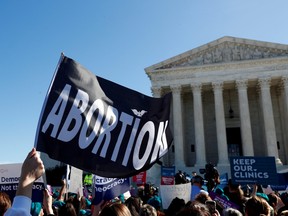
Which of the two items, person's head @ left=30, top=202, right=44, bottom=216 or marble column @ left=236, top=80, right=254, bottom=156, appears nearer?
person's head @ left=30, top=202, right=44, bottom=216

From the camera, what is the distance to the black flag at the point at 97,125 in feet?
13.4

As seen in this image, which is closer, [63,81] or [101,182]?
[63,81]

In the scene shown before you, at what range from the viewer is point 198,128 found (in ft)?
125

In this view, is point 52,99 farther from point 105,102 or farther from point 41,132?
point 105,102

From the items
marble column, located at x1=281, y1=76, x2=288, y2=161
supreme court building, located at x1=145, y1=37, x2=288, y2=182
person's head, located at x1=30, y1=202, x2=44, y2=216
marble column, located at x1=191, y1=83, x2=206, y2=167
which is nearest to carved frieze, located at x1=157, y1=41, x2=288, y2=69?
supreme court building, located at x1=145, y1=37, x2=288, y2=182

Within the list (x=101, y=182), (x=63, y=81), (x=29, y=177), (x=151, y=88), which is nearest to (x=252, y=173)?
(x=101, y=182)

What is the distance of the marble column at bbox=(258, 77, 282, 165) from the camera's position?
35688 millimetres

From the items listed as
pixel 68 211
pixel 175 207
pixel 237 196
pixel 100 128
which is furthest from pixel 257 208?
pixel 237 196

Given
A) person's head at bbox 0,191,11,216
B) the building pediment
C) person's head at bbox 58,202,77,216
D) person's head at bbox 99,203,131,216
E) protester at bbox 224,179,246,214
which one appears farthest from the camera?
the building pediment

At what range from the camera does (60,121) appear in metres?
4.11

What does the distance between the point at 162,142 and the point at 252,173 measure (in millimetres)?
7099

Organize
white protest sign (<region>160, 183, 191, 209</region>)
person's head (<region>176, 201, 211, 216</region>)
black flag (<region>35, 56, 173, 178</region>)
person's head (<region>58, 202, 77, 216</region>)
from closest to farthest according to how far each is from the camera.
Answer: person's head (<region>176, 201, 211, 216</region>)
black flag (<region>35, 56, 173, 178</region>)
person's head (<region>58, 202, 77, 216</region>)
white protest sign (<region>160, 183, 191, 209</region>)

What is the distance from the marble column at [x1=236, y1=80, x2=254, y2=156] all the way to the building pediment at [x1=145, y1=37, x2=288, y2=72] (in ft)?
11.4

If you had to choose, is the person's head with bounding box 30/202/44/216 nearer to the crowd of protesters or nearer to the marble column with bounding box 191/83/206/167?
the crowd of protesters
